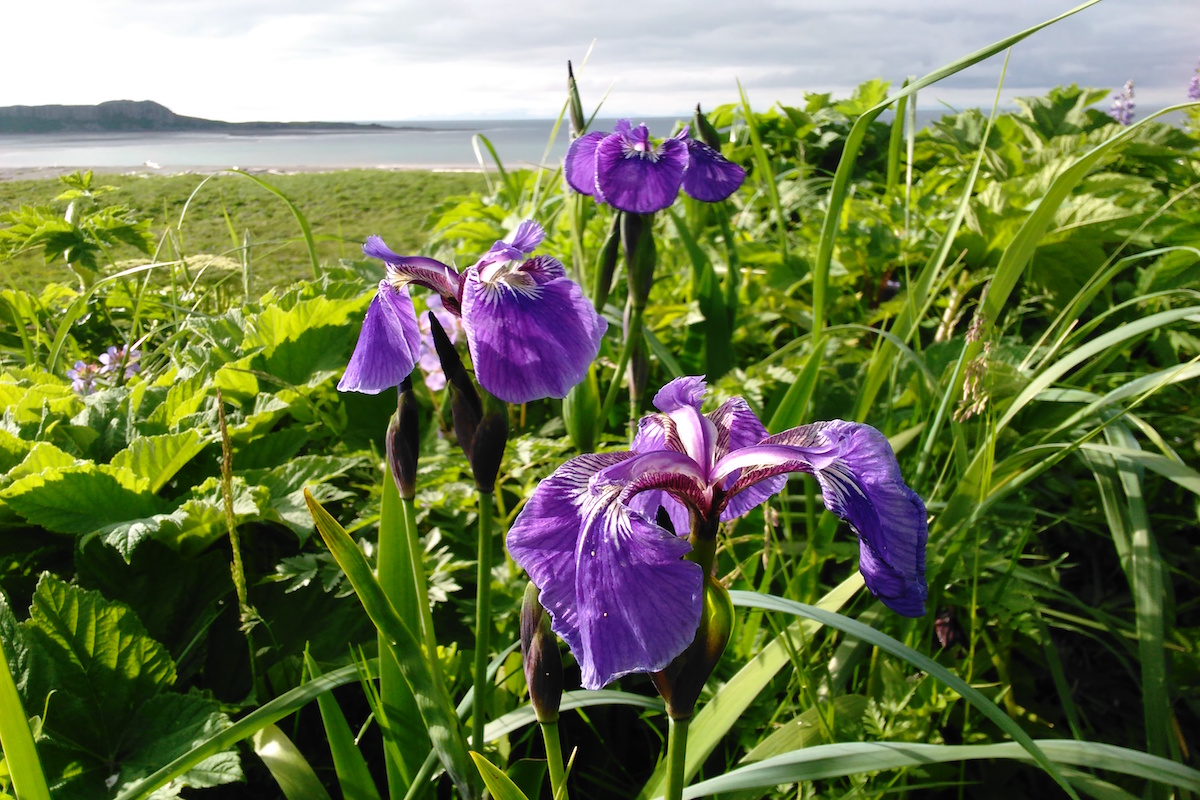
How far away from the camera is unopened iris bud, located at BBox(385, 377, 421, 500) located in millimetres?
1143

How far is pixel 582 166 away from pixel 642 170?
0.49ft

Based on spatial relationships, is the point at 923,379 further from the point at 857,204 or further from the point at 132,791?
the point at 132,791

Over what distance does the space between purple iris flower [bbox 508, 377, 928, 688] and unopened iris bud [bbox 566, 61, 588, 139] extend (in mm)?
1464

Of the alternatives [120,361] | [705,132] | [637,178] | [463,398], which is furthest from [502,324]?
[120,361]

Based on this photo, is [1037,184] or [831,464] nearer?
[831,464]

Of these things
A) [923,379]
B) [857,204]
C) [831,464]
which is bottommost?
[923,379]

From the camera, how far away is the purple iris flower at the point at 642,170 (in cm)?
175

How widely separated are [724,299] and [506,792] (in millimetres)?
1964

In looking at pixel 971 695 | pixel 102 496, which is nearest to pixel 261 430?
pixel 102 496

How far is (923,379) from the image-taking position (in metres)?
1.99

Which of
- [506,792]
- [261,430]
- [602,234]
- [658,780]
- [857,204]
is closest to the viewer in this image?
[506,792]

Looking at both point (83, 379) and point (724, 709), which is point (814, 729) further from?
point (83, 379)

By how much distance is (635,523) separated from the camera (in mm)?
714

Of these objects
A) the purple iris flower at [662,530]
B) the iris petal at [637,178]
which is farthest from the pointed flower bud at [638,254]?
the purple iris flower at [662,530]
